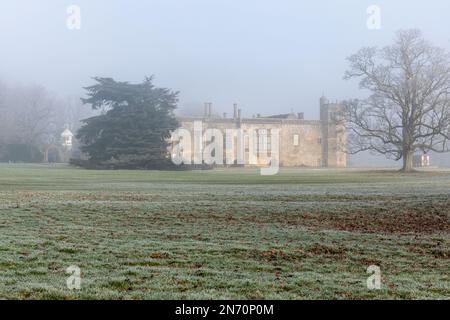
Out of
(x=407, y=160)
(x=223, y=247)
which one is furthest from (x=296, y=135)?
(x=223, y=247)

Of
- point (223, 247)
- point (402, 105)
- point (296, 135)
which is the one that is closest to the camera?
point (223, 247)

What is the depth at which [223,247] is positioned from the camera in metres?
10.5

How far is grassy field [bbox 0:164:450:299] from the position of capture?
7.23m

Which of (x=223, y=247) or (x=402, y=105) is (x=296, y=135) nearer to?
(x=402, y=105)

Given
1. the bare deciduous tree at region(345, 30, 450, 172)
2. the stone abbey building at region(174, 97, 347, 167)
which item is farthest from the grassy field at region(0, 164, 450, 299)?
the stone abbey building at region(174, 97, 347, 167)

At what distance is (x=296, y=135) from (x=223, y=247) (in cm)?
6653

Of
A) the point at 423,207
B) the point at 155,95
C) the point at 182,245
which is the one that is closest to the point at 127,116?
the point at 155,95

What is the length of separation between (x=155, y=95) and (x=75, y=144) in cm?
2498

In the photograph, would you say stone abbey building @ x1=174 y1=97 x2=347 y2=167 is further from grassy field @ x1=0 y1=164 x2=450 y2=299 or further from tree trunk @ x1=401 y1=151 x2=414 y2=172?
grassy field @ x1=0 y1=164 x2=450 y2=299

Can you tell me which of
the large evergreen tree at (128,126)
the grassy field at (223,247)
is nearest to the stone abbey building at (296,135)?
the large evergreen tree at (128,126)

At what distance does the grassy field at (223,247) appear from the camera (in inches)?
285

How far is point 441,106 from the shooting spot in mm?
43656

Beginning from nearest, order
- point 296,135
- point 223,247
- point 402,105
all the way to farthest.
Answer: point 223,247, point 402,105, point 296,135
